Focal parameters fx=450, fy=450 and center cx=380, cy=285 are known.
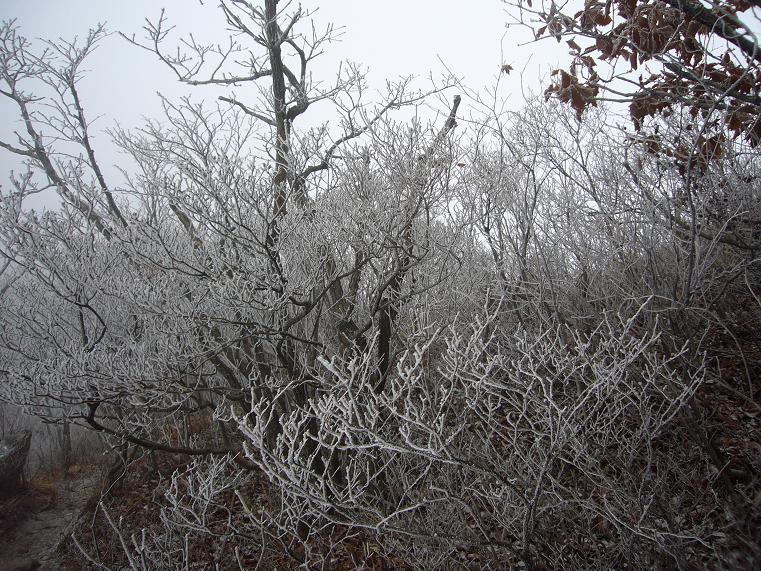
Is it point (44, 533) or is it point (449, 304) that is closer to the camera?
point (449, 304)

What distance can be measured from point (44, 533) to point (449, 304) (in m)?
10.8

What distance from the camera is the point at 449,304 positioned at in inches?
248

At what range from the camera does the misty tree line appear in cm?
286

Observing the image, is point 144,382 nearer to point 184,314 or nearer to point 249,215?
point 184,314

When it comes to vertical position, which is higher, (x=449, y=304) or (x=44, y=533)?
(x=449, y=304)

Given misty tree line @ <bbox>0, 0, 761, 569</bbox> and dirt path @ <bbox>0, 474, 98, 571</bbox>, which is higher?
misty tree line @ <bbox>0, 0, 761, 569</bbox>

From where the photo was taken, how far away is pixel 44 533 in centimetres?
1017

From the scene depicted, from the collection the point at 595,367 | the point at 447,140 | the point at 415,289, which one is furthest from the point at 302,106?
the point at 595,367

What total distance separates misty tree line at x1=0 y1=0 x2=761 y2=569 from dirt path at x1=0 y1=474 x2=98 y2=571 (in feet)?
16.3

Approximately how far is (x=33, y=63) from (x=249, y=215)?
7.42 meters

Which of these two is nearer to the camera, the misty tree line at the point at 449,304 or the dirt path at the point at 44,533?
the misty tree line at the point at 449,304

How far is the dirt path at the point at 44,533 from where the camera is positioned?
9.13m

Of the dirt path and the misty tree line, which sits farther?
the dirt path

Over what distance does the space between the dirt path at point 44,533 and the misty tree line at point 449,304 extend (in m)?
4.95
